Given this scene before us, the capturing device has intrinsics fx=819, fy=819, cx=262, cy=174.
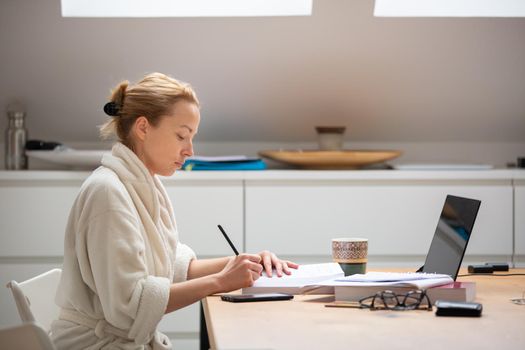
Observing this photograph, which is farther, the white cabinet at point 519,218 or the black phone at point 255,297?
the white cabinet at point 519,218

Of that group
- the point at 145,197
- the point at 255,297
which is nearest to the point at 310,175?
the point at 145,197

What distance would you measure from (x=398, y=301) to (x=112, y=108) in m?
0.89

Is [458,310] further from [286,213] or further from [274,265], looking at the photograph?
[286,213]

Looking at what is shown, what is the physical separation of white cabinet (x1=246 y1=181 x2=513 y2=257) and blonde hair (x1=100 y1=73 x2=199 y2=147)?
1.57m

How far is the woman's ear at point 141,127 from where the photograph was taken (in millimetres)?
2082

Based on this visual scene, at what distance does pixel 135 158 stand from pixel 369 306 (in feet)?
2.30

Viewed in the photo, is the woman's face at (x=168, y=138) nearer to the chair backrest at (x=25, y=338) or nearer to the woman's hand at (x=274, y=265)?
the woman's hand at (x=274, y=265)

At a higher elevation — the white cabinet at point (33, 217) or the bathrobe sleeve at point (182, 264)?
the bathrobe sleeve at point (182, 264)

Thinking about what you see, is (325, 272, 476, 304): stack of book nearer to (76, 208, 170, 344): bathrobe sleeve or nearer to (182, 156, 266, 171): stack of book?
(76, 208, 170, 344): bathrobe sleeve

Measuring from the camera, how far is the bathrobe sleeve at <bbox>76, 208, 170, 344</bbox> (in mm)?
1770

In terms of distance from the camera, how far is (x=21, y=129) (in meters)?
3.75

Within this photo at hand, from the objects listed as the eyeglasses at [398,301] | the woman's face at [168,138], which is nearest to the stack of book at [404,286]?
the eyeglasses at [398,301]

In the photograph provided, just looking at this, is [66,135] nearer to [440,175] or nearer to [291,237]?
[291,237]

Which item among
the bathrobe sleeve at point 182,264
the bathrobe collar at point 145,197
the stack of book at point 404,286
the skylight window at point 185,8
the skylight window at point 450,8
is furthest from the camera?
the skylight window at point 450,8
